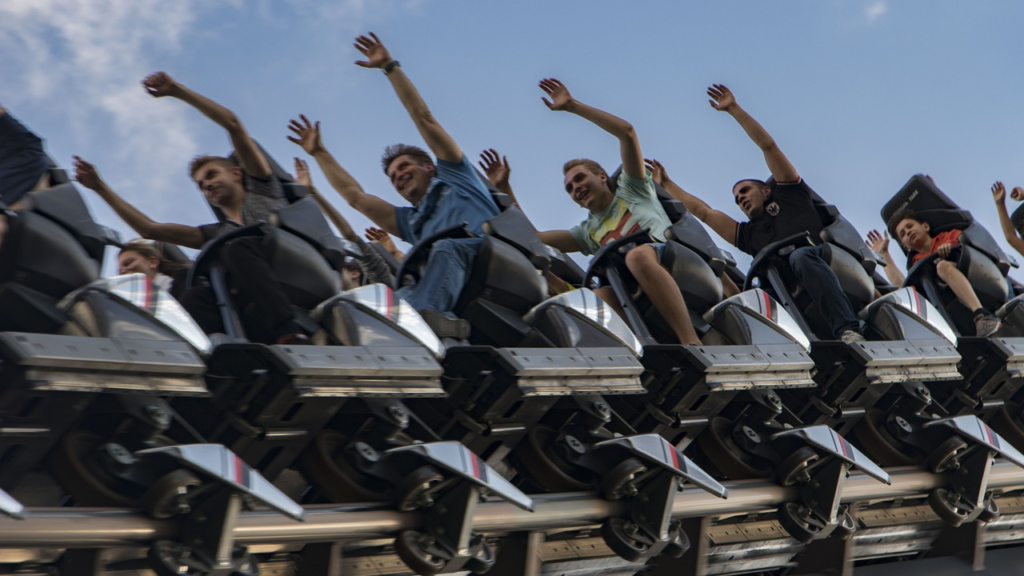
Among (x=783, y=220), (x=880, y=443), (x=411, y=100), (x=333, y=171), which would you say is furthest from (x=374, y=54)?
(x=880, y=443)

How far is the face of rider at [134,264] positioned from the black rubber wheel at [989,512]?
388 cm

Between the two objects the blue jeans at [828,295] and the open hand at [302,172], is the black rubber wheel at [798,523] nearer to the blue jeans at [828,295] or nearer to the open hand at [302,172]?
the blue jeans at [828,295]

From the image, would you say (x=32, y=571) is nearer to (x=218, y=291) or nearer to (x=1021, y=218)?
(x=218, y=291)

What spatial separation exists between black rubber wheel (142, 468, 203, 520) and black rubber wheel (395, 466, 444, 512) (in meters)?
0.68

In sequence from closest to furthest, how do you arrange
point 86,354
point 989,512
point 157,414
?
point 86,354 → point 157,414 → point 989,512

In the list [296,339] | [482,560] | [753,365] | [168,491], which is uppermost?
[753,365]

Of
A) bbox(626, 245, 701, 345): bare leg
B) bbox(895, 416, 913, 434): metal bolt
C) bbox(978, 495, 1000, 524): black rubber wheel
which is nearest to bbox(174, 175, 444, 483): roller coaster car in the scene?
bbox(626, 245, 701, 345): bare leg

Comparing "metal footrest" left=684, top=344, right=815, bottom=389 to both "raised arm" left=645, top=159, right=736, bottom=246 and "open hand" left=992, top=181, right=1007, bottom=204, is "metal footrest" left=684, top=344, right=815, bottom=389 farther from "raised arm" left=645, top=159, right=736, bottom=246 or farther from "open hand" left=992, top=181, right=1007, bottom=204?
"open hand" left=992, top=181, right=1007, bottom=204

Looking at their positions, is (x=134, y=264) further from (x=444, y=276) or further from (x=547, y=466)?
(x=547, y=466)

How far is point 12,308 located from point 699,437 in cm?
285

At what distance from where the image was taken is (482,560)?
361 cm

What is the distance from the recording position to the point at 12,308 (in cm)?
304

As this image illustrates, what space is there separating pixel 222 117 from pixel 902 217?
4.34 meters

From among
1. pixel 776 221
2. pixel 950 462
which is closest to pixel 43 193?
pixel 776 221
